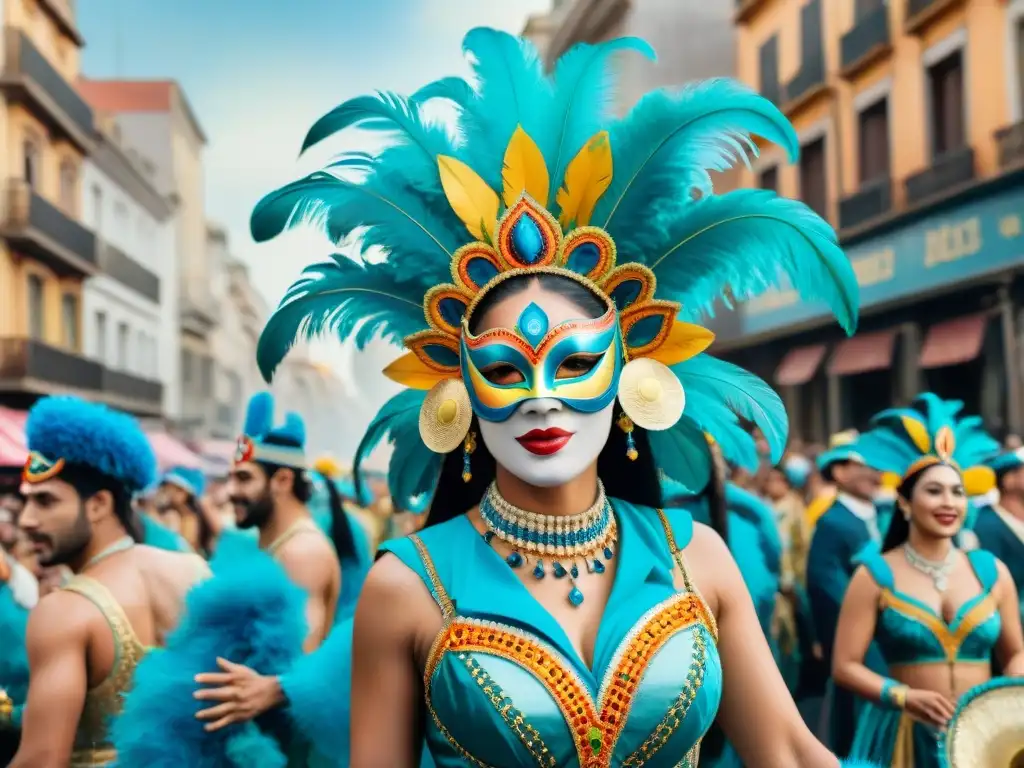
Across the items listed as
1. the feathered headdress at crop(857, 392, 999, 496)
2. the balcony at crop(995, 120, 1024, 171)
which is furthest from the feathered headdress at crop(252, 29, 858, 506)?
the balcony at crop(995, 120, 1024, 171)

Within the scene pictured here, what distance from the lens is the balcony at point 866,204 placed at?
58.2ft

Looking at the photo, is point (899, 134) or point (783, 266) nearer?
point (783, 266)

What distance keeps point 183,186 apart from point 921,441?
39.0 metres

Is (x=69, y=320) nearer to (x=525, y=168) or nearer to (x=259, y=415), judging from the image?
(x=259, y=415)

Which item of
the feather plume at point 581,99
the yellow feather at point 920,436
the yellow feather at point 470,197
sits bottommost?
the yellow feather at point 920,436

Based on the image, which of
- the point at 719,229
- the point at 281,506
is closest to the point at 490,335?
the point at 719,229

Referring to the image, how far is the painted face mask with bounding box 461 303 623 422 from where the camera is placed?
2.54m

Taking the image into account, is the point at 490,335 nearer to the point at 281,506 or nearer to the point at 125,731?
the point at 125,731

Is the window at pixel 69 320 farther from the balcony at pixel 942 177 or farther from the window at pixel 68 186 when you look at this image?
the balcony at pixel 942 177

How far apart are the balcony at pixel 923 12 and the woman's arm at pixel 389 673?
15080mm

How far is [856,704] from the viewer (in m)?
5.48

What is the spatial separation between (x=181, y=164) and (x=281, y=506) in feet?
121

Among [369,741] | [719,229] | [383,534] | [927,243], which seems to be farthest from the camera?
[927,243]

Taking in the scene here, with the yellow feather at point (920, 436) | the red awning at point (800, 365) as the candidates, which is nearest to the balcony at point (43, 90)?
the red awning at point (800, 365)
